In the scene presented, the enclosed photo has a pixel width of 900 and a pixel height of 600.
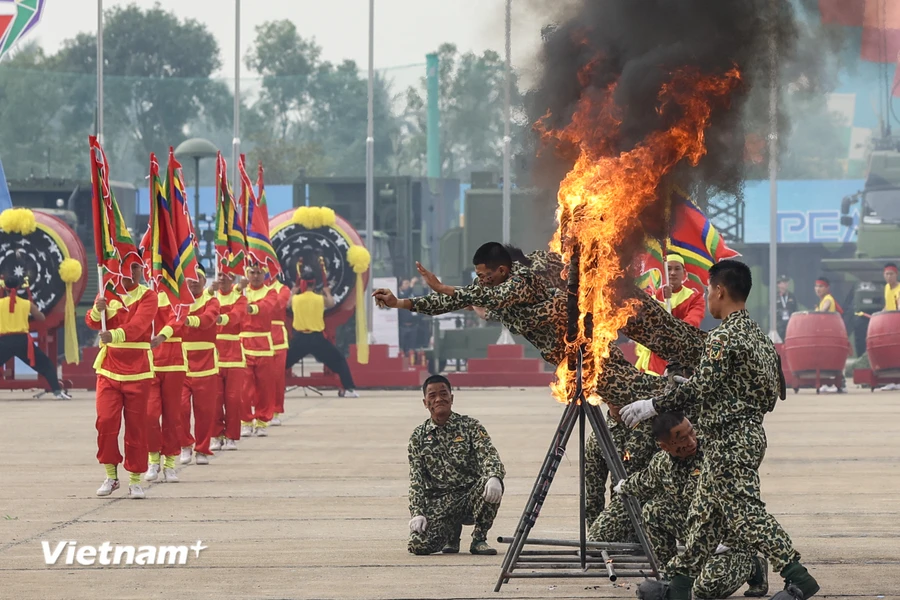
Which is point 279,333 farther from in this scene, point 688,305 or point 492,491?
point 492,491

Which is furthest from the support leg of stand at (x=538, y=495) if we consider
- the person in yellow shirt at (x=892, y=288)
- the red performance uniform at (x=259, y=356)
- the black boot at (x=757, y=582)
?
the person in yellow shirt at (x=892, y=288)

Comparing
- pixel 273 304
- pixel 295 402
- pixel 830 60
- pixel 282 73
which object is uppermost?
pixel 282 73

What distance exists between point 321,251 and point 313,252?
150 millimetres

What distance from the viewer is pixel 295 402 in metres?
25.8

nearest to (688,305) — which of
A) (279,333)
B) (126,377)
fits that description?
(126,377)

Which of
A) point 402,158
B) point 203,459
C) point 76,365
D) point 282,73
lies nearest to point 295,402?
point 76,365

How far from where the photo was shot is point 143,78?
192 feet

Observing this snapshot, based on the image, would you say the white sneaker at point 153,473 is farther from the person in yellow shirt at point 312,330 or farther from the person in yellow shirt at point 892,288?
the person in yellow shirt at point 892,288

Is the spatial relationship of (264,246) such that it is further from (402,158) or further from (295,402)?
(402,158)

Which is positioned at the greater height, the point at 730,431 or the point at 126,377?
the point at 730,431

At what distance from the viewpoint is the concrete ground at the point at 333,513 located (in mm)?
8750

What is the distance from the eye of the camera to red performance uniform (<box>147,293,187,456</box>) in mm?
13578

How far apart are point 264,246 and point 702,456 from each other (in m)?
12.8

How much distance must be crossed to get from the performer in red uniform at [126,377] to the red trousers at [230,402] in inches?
152
